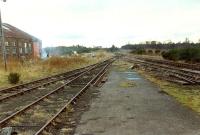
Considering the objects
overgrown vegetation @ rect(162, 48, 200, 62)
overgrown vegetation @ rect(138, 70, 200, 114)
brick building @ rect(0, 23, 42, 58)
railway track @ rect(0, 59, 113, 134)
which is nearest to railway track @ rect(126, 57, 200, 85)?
overgrown vegetation @ rect(138, 70, 200, 114)

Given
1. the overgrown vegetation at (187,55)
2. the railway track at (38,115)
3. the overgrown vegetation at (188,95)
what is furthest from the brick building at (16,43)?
the railway track at (38,115)

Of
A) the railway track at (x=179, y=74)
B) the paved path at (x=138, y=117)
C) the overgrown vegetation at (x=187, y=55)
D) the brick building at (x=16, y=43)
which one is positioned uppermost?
the brick building at (x=16, y=43)

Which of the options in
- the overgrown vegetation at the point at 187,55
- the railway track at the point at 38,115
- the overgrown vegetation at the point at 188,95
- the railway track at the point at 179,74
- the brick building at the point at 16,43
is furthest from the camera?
the brick building at the point at 16,43

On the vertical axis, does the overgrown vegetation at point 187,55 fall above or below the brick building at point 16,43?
below

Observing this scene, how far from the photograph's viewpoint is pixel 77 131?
10.1m

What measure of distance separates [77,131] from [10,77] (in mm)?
15709

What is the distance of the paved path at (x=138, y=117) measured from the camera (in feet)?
32.6

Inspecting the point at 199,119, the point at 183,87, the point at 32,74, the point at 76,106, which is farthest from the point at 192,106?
the point at 32,74

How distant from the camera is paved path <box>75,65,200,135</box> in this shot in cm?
994

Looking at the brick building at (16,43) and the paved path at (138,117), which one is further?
the brick building at (16,43)

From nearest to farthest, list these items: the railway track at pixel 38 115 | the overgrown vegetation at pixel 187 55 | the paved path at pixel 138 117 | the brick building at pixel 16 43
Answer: the paved path at pixel 138 117, the railway track at pixel 38 115, the overgrown vegetation at pixel 187 55, the brick building at pixel 16 43

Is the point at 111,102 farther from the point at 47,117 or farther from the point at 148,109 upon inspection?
the point at 47,117

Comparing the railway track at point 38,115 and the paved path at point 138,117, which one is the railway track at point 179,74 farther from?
the railway track at point 38,115

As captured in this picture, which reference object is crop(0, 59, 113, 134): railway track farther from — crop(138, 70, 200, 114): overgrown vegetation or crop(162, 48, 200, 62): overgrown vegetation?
crop(162, 48, 200, 62): overgrown vegetation
